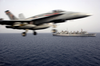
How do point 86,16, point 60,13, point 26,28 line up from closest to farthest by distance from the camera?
point 86,16 → point 60,13 → point 26,28

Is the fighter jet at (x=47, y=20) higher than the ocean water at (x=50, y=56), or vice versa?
the fighter jet at (x=47, y=20)

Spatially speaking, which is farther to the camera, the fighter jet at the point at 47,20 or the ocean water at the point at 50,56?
the ocean water at the point at 50,56

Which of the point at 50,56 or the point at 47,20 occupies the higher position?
the point at 47,20

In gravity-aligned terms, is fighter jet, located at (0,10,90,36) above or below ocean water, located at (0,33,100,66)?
above

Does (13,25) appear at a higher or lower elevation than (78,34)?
higher

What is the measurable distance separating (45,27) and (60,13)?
3797 mm

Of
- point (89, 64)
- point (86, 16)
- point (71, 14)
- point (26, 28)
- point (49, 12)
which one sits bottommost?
point (89, 64)

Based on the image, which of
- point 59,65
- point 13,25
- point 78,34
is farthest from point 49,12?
point 78,34

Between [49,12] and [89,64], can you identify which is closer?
[49,12]

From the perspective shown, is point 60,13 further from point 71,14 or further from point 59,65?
point 59,65

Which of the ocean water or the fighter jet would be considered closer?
the fighter jet

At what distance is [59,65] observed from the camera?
93.5ft

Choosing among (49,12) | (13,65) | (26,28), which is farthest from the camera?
(13,65)

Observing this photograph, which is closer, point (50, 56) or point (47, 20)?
point (47, 20)
